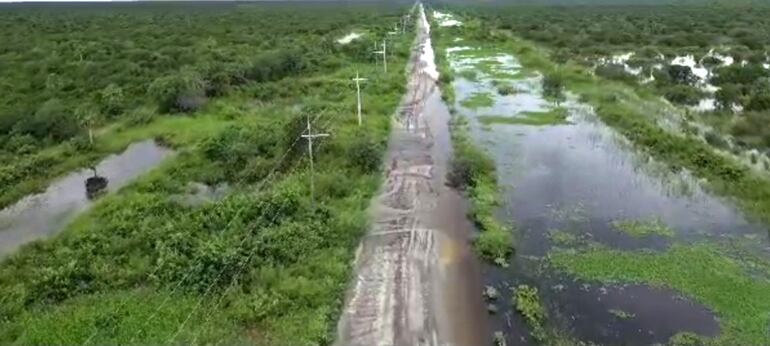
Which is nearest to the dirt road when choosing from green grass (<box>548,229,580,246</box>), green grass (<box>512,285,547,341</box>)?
green grass (<box>512,285,547,341</box>)

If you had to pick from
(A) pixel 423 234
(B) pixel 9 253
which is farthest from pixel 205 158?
(A) pixel 423 234

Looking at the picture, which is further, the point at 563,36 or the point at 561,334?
the point at 563,36

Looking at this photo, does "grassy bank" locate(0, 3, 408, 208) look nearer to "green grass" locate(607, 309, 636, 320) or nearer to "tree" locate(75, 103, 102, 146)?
"tree" locate(75, 103, 102, 146)

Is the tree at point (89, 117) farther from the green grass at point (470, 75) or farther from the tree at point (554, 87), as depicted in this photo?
the tree at point (554, 87)

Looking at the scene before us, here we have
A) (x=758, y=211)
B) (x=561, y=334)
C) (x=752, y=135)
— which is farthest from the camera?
(x=752, y=135)

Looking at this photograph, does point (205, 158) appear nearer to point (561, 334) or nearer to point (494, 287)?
point (494, 287)

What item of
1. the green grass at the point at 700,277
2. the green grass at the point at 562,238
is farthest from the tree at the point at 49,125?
the green grass at the point at 700,277

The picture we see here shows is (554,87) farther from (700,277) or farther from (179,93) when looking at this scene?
(700,277)
